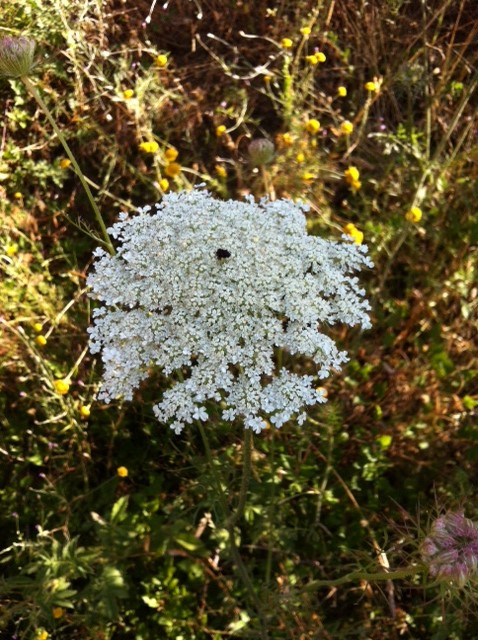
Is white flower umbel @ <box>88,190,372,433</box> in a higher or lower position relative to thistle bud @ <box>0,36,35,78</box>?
lower

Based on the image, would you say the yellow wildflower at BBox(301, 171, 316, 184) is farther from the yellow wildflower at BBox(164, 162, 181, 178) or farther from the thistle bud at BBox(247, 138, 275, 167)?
the yellow wildflower at BBox(164, 162, 181, 178)

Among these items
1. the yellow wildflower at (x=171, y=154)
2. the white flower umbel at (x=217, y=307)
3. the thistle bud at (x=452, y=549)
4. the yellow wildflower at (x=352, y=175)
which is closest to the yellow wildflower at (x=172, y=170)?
the yellow wildflower at (x=171, y=154)

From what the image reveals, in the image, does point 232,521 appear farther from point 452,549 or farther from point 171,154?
point 171,154

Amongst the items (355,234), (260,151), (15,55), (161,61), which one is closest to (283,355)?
(355,234)

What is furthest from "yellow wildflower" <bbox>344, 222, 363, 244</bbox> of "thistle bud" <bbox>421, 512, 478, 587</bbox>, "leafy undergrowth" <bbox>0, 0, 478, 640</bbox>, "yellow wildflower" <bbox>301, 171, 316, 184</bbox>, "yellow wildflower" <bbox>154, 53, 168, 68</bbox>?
"thistle bud" <bbox>421, 512, 478, 587</bbox>

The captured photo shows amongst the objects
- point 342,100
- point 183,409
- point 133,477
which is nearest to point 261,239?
point 183,409

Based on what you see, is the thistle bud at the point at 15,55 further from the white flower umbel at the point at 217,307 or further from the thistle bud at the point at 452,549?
the thistle bud at the point at 452,549

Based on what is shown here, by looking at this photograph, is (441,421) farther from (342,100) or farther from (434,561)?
(342,100)
